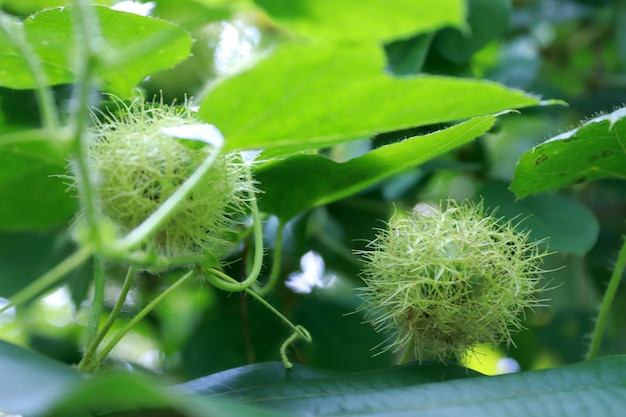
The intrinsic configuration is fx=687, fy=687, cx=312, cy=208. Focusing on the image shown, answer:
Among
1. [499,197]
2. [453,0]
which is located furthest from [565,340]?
[453,0]

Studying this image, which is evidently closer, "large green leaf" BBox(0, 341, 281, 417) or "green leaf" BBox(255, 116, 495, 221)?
"large green leaf" BBox(0, 341, 281, 417)

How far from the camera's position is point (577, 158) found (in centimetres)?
126

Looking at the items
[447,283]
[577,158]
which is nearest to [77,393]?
[447,283]

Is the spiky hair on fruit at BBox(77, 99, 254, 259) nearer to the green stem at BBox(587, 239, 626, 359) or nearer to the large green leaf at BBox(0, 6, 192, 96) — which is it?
the large green leaf at BBox(0, 6, 192, 96)

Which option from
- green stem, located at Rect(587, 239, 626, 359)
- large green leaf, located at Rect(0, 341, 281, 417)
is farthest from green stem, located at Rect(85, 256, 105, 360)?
green stem, located at Rect(587, 239, 626, 359)

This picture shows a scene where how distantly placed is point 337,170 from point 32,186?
75 cm

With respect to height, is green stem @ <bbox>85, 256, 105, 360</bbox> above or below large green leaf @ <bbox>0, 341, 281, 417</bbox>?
above

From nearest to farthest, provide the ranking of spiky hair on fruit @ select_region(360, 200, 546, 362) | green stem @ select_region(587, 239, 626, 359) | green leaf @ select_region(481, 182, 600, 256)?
spiky hair on fruit @ select_region(360, 200, 546, 362)
green stem @ select_region(587, 239, 626, 359)
green leaf @ select_region(481, 182, 600, 256)

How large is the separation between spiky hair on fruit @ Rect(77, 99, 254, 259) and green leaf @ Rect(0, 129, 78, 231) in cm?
22

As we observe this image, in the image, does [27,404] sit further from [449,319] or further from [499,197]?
[499,197]

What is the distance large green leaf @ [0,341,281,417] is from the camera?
2.15 ft

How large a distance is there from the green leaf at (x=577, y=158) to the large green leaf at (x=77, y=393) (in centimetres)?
72

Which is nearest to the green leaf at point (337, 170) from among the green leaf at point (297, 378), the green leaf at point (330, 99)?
the green leaf at point (330, 99)

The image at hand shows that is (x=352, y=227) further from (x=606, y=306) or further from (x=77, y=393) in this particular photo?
(x=77, y=393)
